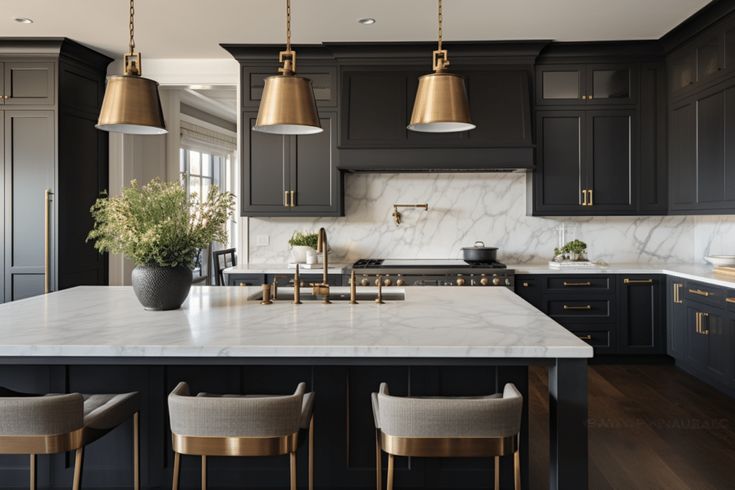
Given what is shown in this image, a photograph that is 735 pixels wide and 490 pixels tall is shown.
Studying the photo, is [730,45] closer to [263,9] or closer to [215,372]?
[263,9]

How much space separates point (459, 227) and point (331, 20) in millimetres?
2208

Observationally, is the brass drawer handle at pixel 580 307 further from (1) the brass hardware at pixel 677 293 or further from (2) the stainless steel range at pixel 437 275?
(1) the brass hardware at pixel 677 293

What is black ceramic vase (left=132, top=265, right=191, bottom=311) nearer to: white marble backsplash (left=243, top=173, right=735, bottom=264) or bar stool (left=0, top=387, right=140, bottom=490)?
bar stool (left=0, top=387, right=140, bottom=490)

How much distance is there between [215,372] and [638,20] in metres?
4.08

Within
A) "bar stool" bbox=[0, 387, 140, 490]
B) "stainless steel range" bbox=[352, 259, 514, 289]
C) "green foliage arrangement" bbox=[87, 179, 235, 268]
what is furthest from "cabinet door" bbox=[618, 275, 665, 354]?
"bar stool" bbox=[0, 387, 140, 490]

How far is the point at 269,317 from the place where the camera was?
247 cm

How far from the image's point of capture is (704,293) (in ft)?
14.3

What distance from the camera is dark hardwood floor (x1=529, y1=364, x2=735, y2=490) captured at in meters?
2.89

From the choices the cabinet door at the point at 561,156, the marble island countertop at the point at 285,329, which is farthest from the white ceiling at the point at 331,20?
the marble island countertop at the point at 285,329

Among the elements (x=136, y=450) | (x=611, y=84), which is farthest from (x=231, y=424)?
(x=611, y=84)

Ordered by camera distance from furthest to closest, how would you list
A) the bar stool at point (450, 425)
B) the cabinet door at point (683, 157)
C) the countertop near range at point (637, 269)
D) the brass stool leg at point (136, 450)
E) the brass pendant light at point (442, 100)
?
the cabinet door at point (683, 157), the countertop near range at point (637, 269), the brass pendant light at point (442, 100), the brass stool leg at point (136, 450), the bar stool at point (450, 425)

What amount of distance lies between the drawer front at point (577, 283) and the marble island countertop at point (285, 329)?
6.96 feet

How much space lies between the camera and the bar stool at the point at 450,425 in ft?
5.90

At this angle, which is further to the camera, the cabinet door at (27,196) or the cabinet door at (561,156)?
the cabinet door at (561,156)
